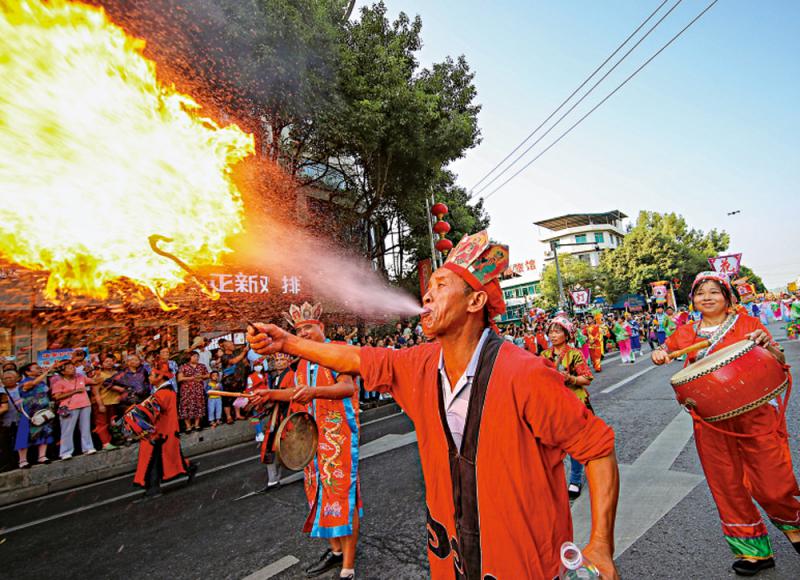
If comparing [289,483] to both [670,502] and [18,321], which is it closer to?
[670,502]

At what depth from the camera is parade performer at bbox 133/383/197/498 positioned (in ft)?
19.9

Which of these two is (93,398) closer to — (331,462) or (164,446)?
(164,446)

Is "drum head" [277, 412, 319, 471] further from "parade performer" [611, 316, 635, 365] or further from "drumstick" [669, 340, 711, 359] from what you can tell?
"parade performer" [611, 316, 635, 365]

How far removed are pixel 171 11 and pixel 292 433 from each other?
9835mm

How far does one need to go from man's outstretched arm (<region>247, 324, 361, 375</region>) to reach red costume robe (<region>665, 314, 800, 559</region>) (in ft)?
8.88

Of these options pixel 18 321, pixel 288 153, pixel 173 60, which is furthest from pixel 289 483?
pixel 18 321

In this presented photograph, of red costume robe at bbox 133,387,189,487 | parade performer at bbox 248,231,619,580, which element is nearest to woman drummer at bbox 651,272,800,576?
parade performer at bbox 248,231,619,580

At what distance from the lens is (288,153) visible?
44.0 ft

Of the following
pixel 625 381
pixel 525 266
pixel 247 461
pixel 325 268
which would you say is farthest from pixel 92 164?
pixel 525 266

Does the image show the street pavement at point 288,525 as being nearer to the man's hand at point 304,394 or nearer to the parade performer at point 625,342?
the man's hand at point 304,394

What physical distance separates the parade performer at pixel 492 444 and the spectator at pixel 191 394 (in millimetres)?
8442

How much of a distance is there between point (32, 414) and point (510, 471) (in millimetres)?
9161

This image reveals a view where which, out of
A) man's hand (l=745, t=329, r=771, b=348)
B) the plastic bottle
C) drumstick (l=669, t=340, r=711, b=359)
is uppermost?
man's hand (l=745, t=329, r=771, b=348)

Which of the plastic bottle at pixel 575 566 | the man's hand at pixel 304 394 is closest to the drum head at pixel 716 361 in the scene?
the plastic bottle at pixel 575 566
